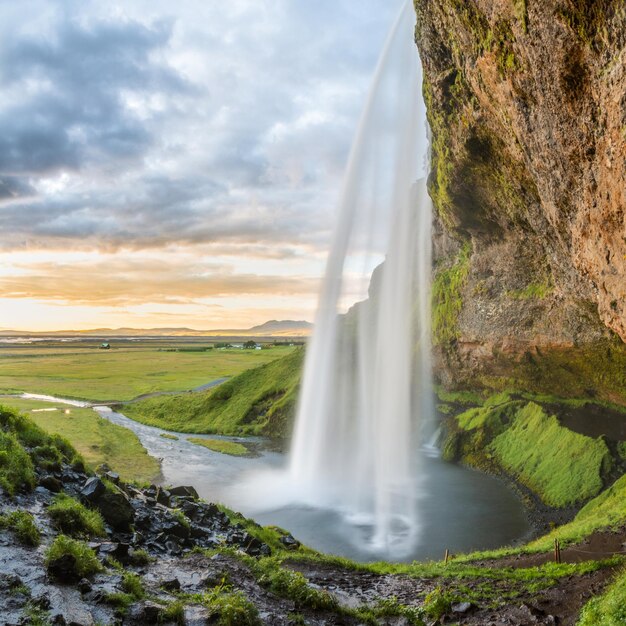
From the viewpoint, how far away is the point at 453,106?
26672 mm

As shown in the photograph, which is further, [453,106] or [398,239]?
[398,239]

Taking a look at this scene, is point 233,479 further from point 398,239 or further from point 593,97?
point 593,97

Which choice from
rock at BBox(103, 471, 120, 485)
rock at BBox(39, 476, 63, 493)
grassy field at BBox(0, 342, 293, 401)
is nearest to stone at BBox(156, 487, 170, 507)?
rock at BBox(103, 471, 120, 485)

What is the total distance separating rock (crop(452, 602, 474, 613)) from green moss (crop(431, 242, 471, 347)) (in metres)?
29.9

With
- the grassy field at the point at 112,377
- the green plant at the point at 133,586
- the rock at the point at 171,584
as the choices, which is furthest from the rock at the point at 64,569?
the grassy field at the point at 112,377

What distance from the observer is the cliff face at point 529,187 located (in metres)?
15.1

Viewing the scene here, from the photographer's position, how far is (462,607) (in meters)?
12.8

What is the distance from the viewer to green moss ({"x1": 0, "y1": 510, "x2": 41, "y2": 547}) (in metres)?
12.0

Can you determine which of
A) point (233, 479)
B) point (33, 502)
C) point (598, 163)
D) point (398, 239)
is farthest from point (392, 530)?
point (398, 239)

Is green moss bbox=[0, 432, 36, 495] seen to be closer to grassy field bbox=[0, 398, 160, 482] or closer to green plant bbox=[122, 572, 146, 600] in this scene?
green plant bbox=[122, 572, 146, 600]

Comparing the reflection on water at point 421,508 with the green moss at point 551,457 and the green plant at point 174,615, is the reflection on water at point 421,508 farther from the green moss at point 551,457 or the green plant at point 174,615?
the green plant at point 174,615

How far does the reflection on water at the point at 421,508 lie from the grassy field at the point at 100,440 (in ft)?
5.46

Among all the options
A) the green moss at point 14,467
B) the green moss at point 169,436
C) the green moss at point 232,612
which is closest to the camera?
the green moss at point 232,612

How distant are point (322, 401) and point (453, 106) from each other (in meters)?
26.4
